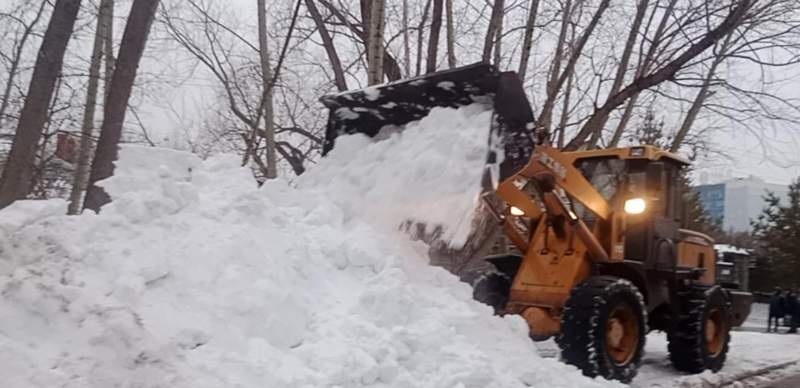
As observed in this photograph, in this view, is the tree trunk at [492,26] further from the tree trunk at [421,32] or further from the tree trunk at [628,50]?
the tree trunk at [628,50]

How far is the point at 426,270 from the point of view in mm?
6480

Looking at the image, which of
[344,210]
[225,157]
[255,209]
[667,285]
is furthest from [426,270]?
[667,285]

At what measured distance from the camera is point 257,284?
199 inches

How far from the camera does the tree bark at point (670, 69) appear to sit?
11.5 meters

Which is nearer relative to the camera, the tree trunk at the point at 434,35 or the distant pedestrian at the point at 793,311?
the tree trunk at the point at 434,35

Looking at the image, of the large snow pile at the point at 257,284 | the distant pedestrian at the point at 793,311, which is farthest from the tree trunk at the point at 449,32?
the distant pedestrian at the point at 793,311

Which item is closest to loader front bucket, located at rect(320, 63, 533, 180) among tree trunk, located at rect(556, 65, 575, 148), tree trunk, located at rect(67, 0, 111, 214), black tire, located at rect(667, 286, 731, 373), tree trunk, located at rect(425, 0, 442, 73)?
black tire, located at rect(667, 286, 731, 373)

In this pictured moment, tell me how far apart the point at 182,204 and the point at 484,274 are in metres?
4.12

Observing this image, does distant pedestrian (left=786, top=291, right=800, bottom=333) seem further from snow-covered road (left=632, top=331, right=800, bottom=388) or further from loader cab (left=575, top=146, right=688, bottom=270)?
loader cab (left=575, top=146, right=688, bottom=270)

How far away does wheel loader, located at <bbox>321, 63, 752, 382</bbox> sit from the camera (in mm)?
6816

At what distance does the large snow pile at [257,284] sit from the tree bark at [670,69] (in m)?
6.52

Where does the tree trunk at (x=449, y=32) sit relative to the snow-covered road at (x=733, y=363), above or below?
above

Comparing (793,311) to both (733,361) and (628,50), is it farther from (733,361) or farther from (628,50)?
(733,361)

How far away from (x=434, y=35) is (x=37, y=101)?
5983 mm
